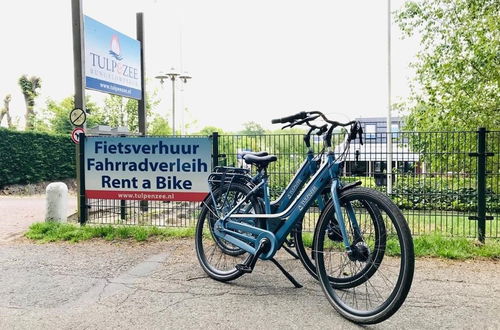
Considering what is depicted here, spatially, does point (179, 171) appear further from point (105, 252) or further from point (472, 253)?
point (472, 253)

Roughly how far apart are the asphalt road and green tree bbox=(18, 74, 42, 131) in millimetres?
35532

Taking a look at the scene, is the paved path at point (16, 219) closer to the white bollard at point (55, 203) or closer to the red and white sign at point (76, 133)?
the white bollard at point (55, 203)

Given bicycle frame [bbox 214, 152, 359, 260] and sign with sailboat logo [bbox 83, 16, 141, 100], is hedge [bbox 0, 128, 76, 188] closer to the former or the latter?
sign with sailboat logo [bbox 83, 16, 141, 100]

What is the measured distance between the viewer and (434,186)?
6195mm

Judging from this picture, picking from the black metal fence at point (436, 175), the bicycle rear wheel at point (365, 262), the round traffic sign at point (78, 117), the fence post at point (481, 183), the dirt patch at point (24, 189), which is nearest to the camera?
the bicycle rear wheel at point (365, 262)

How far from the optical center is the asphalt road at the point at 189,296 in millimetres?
3318

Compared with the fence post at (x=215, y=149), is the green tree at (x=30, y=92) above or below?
above

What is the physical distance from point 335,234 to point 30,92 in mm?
38610

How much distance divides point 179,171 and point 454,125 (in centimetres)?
781

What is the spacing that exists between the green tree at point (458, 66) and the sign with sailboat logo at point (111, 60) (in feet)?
26.8

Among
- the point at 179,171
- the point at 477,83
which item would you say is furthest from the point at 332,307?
the point at 477,83

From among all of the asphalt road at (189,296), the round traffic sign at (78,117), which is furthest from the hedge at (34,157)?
the asphalt road at (189,296)

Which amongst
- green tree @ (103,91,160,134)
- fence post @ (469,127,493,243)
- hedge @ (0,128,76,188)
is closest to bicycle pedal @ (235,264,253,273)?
fence post @ (469,127,493,243)

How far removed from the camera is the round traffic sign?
27.0 ft
